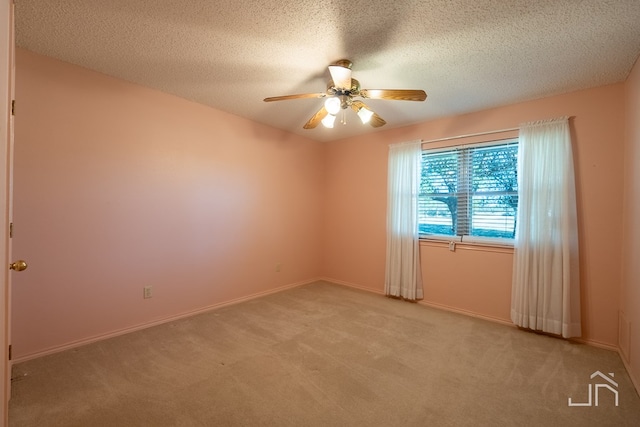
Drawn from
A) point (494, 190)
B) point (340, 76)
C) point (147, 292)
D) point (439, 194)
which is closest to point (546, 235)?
point (494, 190)

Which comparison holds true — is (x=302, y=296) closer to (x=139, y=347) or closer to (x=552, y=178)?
(x=139, y=347)

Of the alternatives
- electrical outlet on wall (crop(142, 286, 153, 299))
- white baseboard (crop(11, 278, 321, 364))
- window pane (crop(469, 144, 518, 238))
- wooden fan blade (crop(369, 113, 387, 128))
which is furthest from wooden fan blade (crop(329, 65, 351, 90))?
white baseboard (crop(11, 278, 321, 364))

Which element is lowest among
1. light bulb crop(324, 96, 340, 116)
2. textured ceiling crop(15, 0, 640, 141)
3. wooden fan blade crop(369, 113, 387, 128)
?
light bulb crop(324, 96, 340, 116)

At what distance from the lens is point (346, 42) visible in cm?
195

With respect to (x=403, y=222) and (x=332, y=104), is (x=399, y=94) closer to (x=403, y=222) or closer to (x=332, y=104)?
(x=332, y=104)

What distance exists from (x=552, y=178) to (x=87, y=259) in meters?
4.40

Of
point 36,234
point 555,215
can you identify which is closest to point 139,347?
point 36,234

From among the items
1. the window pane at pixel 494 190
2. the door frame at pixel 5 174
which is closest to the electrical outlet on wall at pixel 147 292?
the door frame at pixel 5 174

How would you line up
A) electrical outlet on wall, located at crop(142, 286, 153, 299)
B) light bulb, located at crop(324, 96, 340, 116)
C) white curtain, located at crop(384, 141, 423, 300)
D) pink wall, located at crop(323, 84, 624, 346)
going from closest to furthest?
light bulb, located at crop(324, 96, 340, 116), pink wall, located at crop(323, 84, 624, 346), electrical outlet on wall, located at crop(142, 286, 153, 299), white curtain, located at crop(384, 141, 423, 300)

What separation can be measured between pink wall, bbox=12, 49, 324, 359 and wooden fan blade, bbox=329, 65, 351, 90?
1.84m

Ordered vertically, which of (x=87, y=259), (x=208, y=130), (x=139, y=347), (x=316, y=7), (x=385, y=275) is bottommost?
(x=139, y=347)

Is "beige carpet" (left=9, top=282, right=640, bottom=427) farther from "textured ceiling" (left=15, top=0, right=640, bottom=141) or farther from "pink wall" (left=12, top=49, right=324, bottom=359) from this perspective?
"textured ceiling" (left=15, top=0, right=640, bottom=141)

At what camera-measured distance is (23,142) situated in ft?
6.89

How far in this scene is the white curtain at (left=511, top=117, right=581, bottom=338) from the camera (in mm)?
2566
